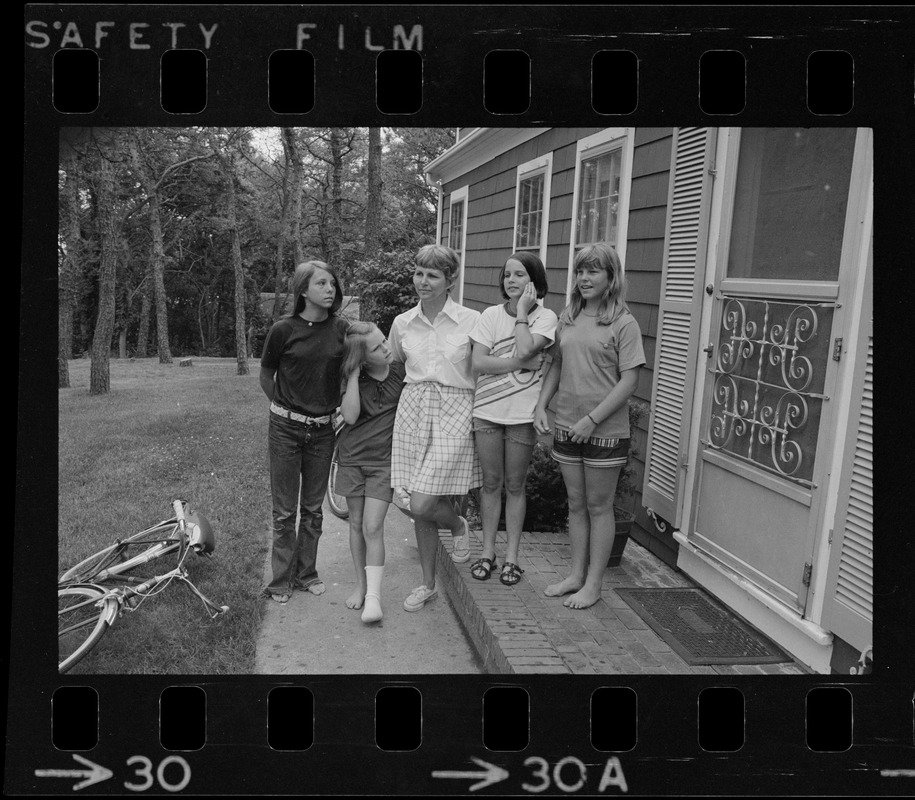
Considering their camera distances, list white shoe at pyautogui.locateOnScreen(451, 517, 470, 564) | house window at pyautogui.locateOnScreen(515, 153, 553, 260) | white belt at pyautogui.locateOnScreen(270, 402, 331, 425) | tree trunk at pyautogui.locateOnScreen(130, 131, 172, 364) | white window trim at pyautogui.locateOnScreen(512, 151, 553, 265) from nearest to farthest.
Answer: tree trunk at pyautogui.locateOnScreen(130, 131, 172, 364) < white belt at pyautogui.locateOnScreen(270, 402, 331, 425) < white shoe at pyautogui.locateOnScreen(451, 517, 470, 564) < white window trim at pyautogui.locateOnScreen(512, 151, 553, 265) < house window at pyautogui.locateOnScreen(515, 153, 553, 260)

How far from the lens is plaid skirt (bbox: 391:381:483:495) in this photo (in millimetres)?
3531

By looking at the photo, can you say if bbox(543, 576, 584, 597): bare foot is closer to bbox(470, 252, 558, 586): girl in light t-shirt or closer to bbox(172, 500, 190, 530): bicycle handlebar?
bbox(470, 252, 558, 586): girl in light t-shirt

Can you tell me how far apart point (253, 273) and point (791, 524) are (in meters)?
2.56

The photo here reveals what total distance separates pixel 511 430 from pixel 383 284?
95 cm

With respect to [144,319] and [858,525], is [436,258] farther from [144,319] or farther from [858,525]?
[858,525]

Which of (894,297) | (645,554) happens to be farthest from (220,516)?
(894,297)

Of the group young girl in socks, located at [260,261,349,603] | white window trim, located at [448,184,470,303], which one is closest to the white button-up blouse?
young girl in socks, located at [260,261,349,603]

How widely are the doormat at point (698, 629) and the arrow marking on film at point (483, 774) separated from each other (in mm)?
874

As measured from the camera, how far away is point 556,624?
336 cm

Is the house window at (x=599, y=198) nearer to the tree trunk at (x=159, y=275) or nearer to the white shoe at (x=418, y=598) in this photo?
the white shoe at (x=418, y=598)

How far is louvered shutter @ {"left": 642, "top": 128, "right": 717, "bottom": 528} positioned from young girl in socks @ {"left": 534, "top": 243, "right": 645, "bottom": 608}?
786 mm

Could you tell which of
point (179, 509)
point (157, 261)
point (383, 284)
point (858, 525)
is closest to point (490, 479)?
point (383, 284)

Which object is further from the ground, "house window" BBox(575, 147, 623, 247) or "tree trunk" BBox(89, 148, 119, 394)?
"house window" BBox(575, 147, 623, 247)

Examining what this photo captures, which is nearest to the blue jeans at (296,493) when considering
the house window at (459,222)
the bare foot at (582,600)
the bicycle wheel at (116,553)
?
the bicycle wheel at (116,553)
